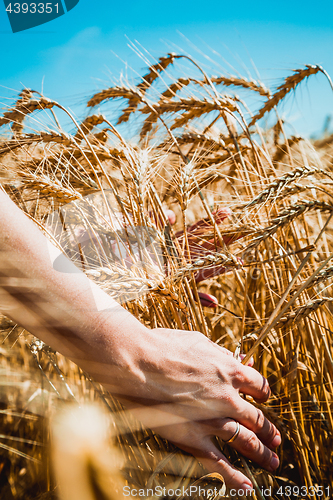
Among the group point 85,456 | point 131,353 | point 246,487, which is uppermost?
point 131,353

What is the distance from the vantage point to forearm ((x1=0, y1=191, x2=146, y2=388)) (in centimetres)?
37

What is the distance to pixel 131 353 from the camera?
410mm

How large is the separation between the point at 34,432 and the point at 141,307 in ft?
1.60

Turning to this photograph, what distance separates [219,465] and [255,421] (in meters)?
0.10

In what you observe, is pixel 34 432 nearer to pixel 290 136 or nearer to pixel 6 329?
pixel 6 329

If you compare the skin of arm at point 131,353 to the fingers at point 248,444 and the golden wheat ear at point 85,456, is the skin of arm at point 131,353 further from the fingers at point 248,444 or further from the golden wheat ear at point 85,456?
the golden wheat ear at point 85,456

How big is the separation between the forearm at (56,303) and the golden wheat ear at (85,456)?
0.19 metres

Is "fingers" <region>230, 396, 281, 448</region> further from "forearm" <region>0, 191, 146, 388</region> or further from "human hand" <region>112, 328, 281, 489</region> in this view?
"forearm" <region>0, 191, 146, 388</region>

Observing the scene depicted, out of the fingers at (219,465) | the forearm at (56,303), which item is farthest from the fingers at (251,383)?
the forearm at (56,303)

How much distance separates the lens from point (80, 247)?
2.15 feet

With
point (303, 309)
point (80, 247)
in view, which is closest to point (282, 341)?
point (303, 309)

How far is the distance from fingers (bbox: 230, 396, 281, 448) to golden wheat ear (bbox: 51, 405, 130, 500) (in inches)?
10.2

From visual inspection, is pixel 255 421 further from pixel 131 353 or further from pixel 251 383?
pixel 131 353


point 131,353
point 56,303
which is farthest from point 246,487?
point 56,303
